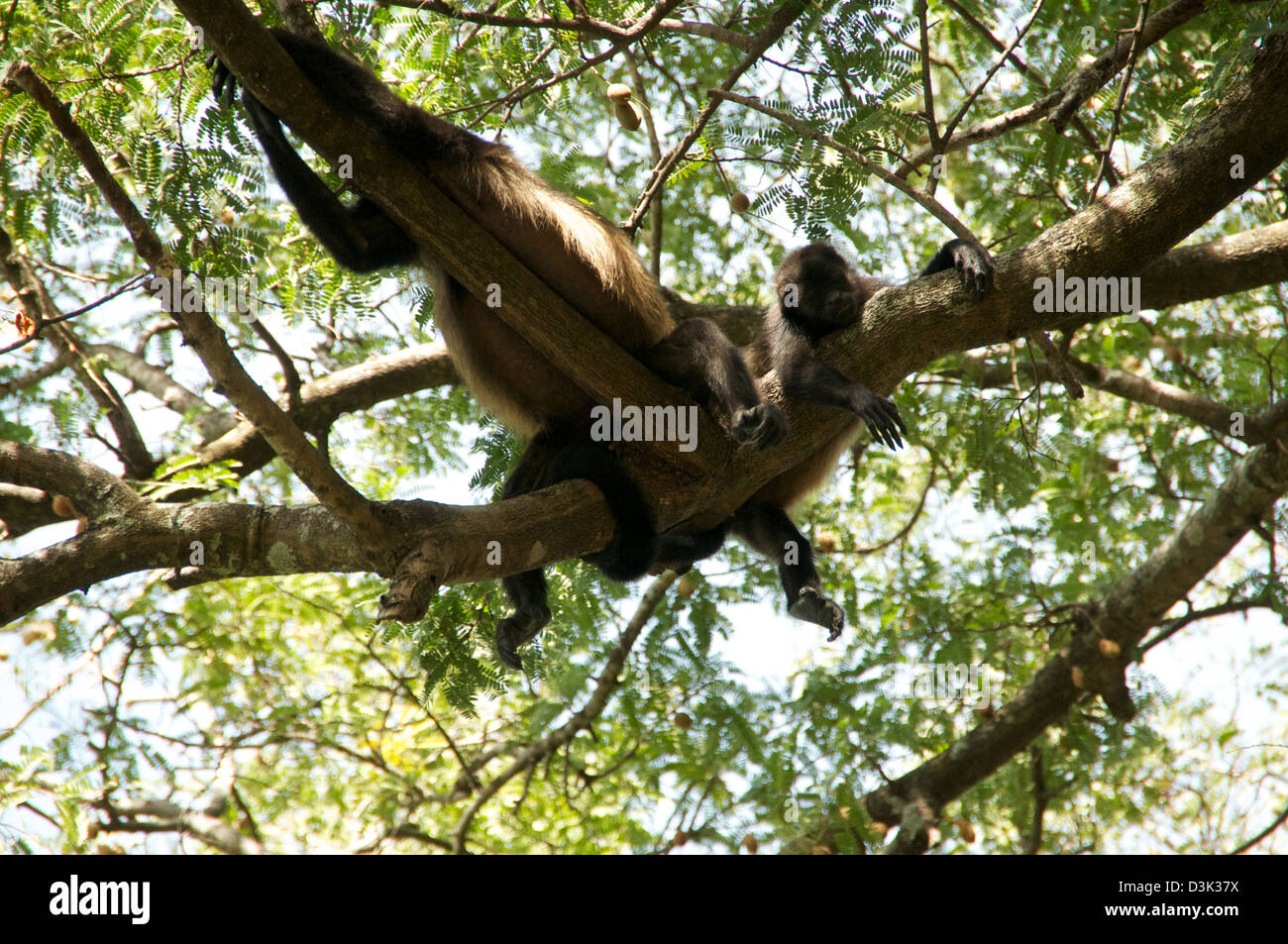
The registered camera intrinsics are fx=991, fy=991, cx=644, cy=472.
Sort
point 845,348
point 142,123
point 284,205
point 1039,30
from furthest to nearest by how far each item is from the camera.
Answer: point 284,205 → point 1039,30 → point 142,123 → point 845,348

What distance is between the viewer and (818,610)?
5.19 meters

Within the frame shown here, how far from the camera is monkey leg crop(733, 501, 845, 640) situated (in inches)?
205

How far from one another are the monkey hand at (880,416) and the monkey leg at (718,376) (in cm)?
35

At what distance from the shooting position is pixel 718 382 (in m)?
4.56

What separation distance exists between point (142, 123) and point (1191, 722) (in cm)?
1089

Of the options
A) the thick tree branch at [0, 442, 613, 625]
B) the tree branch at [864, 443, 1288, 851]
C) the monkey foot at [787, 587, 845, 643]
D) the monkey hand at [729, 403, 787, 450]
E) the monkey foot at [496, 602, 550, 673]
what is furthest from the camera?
the tree branch at [864, 443, 1288, 851]

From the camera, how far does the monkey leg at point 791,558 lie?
521 centimetres

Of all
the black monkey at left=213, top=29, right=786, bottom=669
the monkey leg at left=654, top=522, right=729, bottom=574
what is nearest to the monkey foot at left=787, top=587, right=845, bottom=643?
the monkey leg at left=654, top=522, right=729, bottom=574

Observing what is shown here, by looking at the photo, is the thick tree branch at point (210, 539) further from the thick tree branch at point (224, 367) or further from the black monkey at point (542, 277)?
the black monkey at point (542, 277)

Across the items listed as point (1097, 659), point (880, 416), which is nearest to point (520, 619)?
point (880, 416)

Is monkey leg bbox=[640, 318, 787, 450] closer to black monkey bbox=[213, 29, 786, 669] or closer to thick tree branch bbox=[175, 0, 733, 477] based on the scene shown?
black monkey bbox=[213, 29, 786, 669]

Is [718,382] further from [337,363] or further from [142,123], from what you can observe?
[337,363]

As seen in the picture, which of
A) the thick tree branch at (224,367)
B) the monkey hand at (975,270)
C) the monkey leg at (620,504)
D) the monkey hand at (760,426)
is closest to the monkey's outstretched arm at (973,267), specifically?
the monkey hand at (975,270)

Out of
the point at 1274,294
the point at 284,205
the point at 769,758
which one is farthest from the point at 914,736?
the point at 284,205
